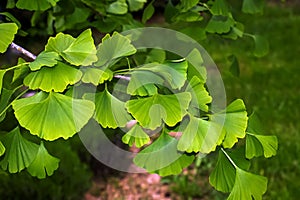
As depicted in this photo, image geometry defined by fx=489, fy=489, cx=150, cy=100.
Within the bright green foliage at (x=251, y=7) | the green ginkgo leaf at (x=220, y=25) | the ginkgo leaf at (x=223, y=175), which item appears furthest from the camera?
the bright green foliage at (x=251, y=7)

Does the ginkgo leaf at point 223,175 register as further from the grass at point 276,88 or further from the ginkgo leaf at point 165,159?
the grass at point 276,88

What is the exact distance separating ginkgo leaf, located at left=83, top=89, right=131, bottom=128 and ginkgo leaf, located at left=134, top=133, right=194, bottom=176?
85mm

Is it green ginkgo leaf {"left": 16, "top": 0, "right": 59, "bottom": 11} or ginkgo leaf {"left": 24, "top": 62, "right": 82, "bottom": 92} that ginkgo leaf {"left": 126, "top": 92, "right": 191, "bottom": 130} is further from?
green ginkgo leaf {"left": 16, "top": 0, "right": 59, "bottom": 11}

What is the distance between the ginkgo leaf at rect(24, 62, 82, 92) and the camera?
1.82 ft

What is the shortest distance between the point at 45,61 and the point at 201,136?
0.20 m

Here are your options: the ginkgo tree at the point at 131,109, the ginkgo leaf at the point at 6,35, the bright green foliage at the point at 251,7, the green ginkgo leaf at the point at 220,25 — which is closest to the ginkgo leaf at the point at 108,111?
the ginkgo tree at the point at 131,109

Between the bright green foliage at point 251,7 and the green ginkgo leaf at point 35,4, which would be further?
the bright green foliage at point 251,7

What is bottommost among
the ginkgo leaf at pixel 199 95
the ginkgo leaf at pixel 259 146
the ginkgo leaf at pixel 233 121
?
the ginkgo leaf at pixel 259 146

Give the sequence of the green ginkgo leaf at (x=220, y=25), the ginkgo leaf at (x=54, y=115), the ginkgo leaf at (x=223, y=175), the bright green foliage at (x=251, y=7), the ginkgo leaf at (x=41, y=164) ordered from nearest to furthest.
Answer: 1. the ginkgo leaf at (x=54, y=115)
2. the ginkgo leaf at (x=223, y=175)
3. the ginkgo leaf at (x=41, y=164)
4. the green ginkgo leaf at (x=220, y=25)
5. the bright green foliage at (x=251, y=7)

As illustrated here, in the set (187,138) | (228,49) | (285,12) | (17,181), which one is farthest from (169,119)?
(285,12)

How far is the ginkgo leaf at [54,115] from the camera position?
54 cm

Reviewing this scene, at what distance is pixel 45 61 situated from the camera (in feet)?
1.83

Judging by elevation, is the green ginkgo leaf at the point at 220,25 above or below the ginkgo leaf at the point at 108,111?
below

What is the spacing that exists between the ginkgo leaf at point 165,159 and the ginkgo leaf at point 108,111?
0.28 feet
